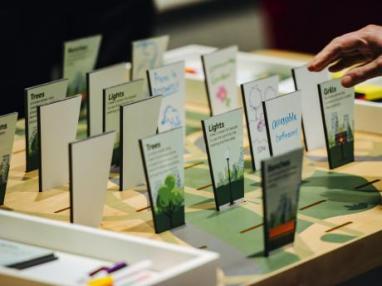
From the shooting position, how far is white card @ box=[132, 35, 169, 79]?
11.9 feet

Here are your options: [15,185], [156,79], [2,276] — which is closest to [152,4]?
[156,79]

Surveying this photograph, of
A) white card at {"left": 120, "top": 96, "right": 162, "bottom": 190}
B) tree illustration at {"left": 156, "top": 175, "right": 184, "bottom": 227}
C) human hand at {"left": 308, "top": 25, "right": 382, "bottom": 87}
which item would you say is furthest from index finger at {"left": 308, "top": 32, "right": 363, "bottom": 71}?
tree illustration at {"left": 156, "top": 175, "right": 184, "bottom": 227}

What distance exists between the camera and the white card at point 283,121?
2.78 meters

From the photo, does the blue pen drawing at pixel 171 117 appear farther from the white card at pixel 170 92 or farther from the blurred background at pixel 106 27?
the blurred background at pixel 106 27

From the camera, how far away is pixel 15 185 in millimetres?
2893

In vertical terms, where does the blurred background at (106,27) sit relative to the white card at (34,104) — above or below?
below

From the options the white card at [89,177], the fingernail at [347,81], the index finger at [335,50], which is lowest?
the white card at [89,177]

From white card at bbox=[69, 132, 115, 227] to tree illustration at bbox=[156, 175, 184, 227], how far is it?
0.15m

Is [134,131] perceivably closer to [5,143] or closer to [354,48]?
[5,143]

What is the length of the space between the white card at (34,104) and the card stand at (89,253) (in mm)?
481

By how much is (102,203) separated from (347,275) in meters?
0.62

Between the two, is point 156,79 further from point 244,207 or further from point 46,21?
point 46,21

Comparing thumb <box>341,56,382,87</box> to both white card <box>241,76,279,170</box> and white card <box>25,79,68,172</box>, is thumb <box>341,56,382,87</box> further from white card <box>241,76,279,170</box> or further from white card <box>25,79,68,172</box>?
white card <box>25,79,68,172</box>

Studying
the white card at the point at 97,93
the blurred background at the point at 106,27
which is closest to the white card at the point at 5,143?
the white card at the point at 97,93
